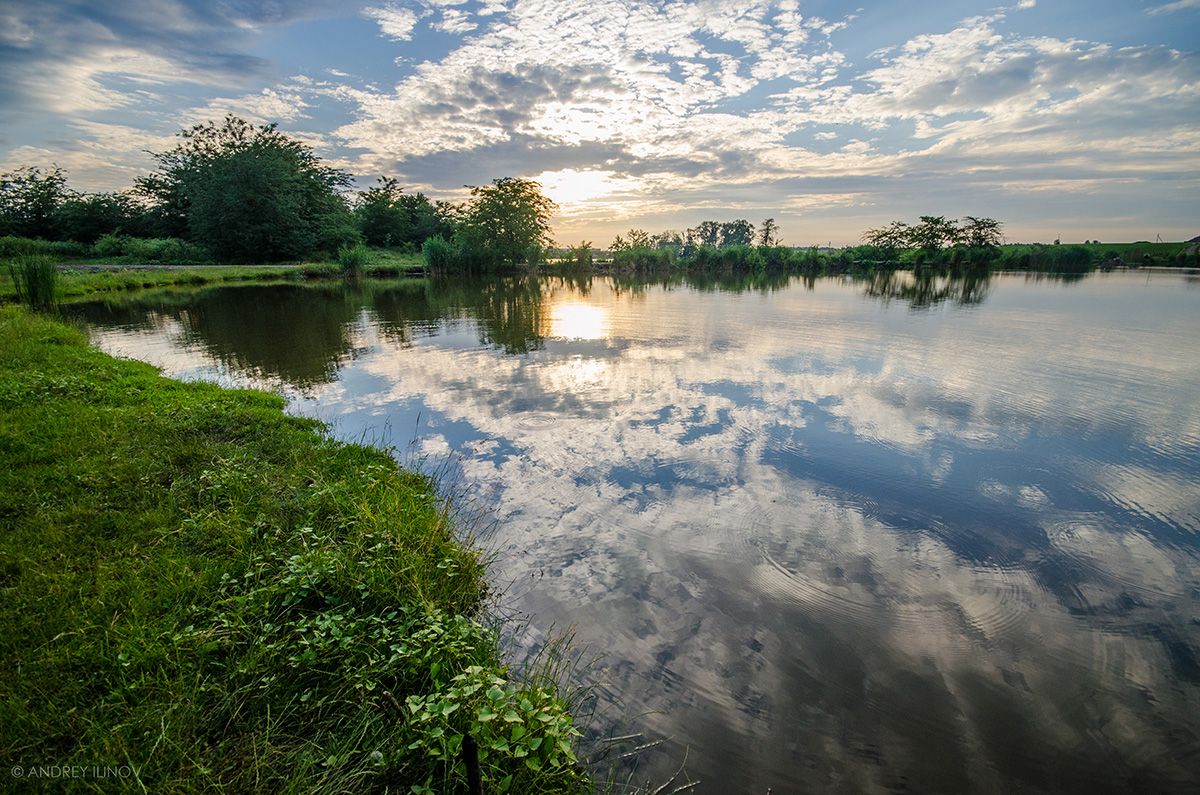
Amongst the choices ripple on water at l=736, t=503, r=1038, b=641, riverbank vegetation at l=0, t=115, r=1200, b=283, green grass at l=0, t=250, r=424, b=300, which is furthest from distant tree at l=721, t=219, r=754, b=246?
ripple on water at l=736, t=503, r=1038, b=641

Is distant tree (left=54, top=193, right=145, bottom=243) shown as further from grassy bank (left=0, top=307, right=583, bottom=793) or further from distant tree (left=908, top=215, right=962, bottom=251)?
distant tree (left=908, top=215, right=962, bottom=251)

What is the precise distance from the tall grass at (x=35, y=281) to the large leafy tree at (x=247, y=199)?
2717cm

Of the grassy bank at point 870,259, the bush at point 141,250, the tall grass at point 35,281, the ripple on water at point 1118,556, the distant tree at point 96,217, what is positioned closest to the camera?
the ripple on water at point 1118,556

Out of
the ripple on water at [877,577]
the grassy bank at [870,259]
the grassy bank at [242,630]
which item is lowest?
the ripple on water at [877,577]

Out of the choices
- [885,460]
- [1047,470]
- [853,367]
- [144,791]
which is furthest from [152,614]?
[853,367]

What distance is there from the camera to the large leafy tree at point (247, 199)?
39.2m

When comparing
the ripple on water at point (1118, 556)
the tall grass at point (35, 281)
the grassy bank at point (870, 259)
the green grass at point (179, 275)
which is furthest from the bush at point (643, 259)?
the ripple on water at point (1118, 556)

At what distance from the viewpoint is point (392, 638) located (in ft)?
9.62

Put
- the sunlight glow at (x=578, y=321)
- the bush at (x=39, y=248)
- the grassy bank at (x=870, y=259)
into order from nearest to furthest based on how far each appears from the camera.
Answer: the sunlight glow at (x=578, y=321) < the bush at (x=39, y=248) < the grassy bank at (x=870, y=259)

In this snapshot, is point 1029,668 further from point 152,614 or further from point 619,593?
point 152,614

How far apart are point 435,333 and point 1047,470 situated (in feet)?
45.6

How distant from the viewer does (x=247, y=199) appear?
39.1 meters

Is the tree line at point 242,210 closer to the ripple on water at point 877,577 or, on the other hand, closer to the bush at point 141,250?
the bush at point 141,250

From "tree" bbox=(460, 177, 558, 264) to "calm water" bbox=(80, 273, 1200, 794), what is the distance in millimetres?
35975
